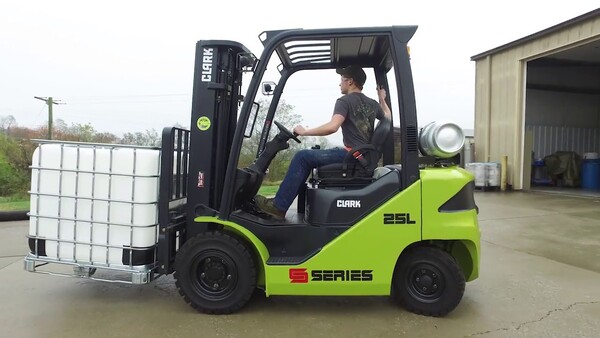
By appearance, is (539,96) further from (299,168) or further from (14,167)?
(14,167)

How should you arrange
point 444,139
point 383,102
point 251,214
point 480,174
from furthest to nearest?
point 480,174 < point 383,102 < point 251,214 < point 444,139

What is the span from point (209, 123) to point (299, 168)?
88 cm

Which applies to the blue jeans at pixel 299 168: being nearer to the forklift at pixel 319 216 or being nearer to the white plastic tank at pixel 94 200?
the forklift at pixel 319 216

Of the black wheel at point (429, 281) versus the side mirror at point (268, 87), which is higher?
the side mirror at point (268, 87)

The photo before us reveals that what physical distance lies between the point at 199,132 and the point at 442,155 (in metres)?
2.09

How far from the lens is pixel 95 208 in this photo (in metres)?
3.65

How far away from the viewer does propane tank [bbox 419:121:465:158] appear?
3549mm

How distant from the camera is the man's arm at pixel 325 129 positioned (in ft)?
12.0

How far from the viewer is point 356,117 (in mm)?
3764

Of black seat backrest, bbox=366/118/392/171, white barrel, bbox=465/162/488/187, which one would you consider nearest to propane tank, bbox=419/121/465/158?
black seat backrest, bbox=366/118/392/171

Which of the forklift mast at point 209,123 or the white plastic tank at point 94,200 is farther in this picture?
the forklift mast at point 209,123

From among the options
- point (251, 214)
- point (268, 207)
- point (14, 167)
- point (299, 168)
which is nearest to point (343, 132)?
point (299, 168)

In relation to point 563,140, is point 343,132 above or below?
below

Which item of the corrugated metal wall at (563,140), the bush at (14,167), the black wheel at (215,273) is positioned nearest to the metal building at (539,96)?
the corrugated metal wall at (563,140)
